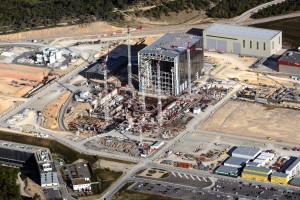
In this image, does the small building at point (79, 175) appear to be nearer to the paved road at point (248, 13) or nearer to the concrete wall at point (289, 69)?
the concrete wall at point (289, 69)

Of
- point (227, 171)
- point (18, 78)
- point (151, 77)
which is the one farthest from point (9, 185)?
point (18, 78)

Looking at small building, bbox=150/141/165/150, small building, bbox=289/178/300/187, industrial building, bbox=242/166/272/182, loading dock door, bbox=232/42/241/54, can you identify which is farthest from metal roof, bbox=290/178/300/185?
loading dock door, bbox=232/42/241/54

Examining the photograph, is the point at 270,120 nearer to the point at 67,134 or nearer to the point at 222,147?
the point at 222,147

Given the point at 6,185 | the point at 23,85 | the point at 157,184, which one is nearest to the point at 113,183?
the point at 157,184

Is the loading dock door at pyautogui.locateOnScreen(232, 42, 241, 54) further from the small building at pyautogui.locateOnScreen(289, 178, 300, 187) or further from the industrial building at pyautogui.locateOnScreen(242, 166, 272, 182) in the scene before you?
the small building at pyautogui.locateOnScreen(289, 178, 300, 187)

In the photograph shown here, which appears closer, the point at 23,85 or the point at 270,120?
the point at 270,120

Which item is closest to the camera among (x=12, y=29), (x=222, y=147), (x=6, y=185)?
(x=6, y=185)
